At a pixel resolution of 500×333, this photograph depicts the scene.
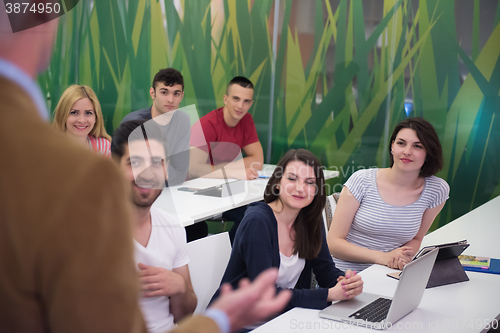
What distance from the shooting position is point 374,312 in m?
1.63

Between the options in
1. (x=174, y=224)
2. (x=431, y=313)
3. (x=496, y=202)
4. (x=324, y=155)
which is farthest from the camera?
(x=324, y=155)

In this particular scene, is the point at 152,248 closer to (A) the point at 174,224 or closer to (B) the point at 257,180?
(A) the point at 174,224

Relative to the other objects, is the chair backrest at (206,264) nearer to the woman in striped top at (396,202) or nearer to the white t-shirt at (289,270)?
the white t-shirt at (289,270)

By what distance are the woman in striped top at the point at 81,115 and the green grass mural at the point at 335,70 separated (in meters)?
0.47

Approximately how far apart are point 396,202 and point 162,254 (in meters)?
1.34

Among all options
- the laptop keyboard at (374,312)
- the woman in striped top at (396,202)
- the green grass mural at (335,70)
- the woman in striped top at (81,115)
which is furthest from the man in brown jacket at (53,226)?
the green grass mural at (335,70)

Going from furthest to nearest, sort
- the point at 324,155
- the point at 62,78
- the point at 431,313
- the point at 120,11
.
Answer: the point at 62,78 → the point at 120,11 → the point at 324,155 → the point at 431,313

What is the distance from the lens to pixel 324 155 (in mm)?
4945

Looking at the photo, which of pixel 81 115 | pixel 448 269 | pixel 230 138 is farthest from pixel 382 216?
pixel 81 115

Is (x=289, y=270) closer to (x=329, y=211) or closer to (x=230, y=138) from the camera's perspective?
(x=329, y=211)

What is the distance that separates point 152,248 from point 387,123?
3532 mm

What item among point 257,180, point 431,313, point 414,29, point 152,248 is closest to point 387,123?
point 414,29

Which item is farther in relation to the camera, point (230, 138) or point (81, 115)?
point (230, 138)

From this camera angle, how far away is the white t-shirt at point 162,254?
1.62 metres
